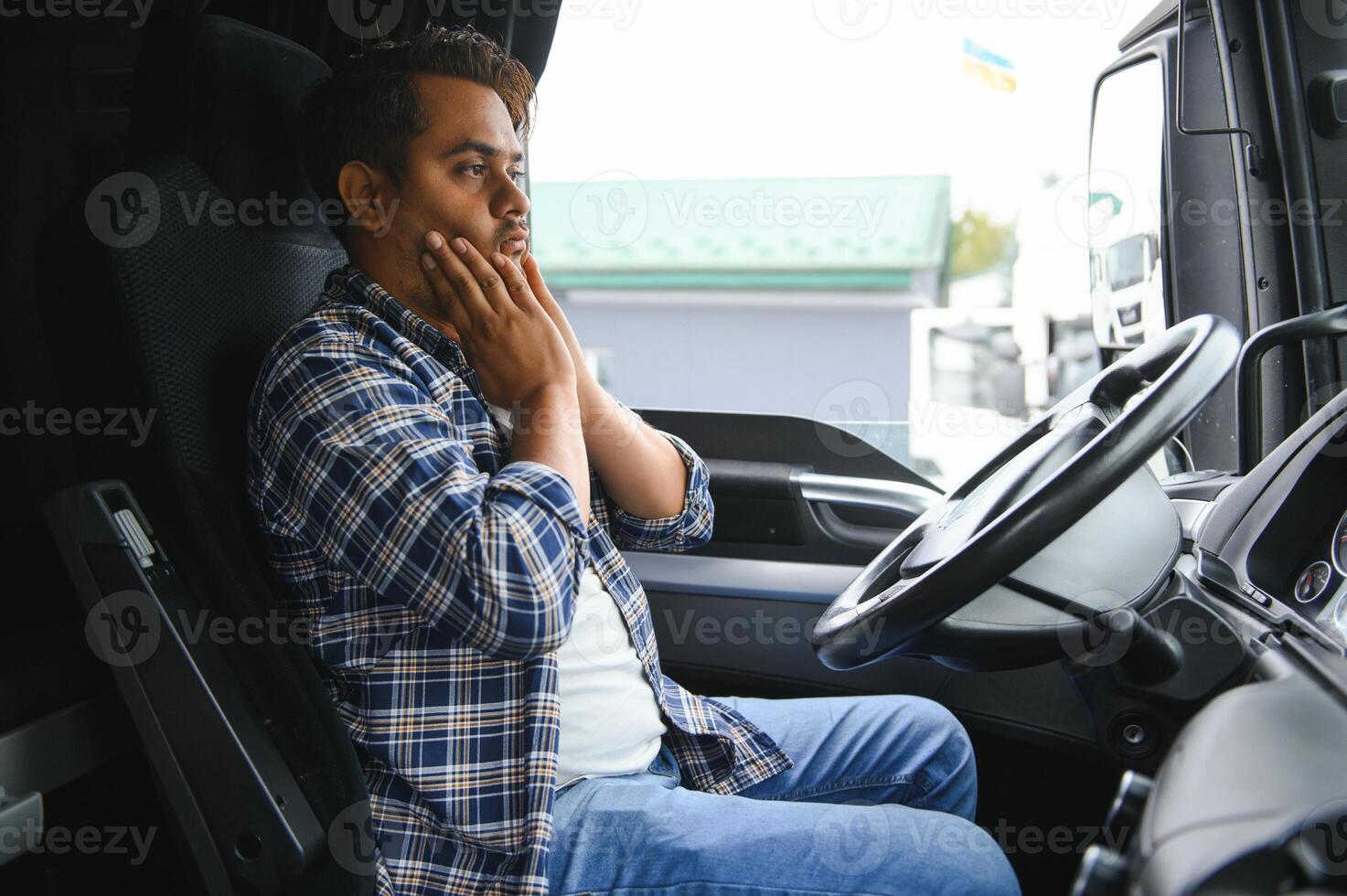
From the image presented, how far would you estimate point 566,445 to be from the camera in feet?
3.31

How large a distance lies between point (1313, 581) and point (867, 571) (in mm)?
469

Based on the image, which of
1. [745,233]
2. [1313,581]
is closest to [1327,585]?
[1313,581]

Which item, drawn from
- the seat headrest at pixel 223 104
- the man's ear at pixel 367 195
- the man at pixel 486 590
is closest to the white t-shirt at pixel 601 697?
the man at pixel 486 590

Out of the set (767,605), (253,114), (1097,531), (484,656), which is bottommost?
(767,605)

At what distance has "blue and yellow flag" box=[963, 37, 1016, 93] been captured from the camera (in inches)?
92.2

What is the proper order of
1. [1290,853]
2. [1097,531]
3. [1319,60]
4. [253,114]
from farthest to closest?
1. [1319,60]
2. [253,114]
3. [1097,531]
4. [1290,853]

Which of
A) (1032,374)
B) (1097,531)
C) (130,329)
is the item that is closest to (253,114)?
(130,329)

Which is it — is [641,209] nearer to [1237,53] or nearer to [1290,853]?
[1237,53]

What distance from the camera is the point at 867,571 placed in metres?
1.25

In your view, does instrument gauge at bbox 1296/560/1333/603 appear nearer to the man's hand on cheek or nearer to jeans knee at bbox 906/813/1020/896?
jeans knee at bbox 906/813/1020/896

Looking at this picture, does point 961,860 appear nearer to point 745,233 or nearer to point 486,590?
point 486,590

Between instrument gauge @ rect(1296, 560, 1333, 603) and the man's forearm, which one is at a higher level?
the man's forearm

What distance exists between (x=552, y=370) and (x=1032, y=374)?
9.04 ft

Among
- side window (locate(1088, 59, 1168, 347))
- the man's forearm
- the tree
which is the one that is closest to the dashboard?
the man's forearm
